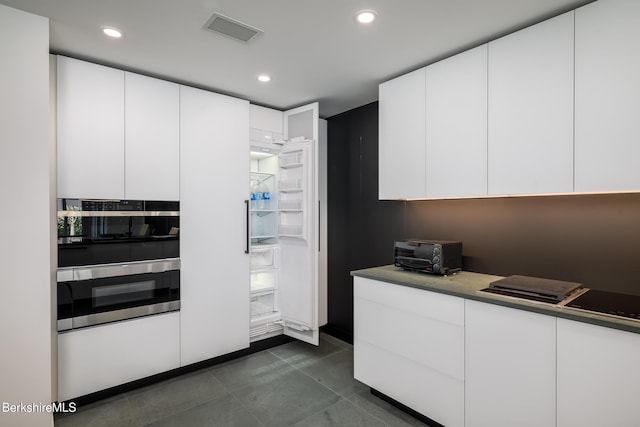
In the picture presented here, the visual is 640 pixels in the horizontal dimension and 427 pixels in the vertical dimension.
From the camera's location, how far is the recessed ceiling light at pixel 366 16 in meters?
1.83

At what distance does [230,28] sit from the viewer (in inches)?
78.2

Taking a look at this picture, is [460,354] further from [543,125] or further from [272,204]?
[272,204]

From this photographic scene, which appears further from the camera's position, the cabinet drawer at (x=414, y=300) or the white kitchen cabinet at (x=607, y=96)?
the cabinet drawer at (x=414, y=300)

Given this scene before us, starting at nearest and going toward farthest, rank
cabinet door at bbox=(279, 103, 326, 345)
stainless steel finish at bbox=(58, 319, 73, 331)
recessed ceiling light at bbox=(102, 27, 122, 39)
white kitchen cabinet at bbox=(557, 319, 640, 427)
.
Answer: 1. white kitchen cabinet at bbox=(557, 319, 640, 427)
2. recessed ceiling light at bbox=(102, 27, 122, 39)
3. stainless steel finish at bbox=(58, 319, 73, 331)
4. cabinet door at bbox=(279, 103, 326, 345)

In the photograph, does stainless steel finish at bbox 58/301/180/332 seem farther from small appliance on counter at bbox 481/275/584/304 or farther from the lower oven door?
small appliance on counter at bbox 481/275/584/304

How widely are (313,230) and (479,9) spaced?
2.22 metres

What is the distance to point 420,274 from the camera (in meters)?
2.41

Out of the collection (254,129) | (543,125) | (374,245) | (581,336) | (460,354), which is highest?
(254,129)

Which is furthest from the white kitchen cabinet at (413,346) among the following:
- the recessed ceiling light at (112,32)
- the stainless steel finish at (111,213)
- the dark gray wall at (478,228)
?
the recessed ceiling light at (112,32)

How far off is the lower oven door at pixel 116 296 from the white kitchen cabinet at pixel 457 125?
2303 millimetres

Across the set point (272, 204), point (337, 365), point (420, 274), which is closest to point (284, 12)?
point (420, 274)

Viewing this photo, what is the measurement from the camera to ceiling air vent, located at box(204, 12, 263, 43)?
1893 mm

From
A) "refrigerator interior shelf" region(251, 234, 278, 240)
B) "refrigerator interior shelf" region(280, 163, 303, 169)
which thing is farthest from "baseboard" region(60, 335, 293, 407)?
"refrigerator interior shelf" region(280, 163, 303, 169)

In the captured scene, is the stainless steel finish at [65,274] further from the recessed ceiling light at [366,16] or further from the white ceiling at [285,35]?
the recessed ceiling light at [366,16]
